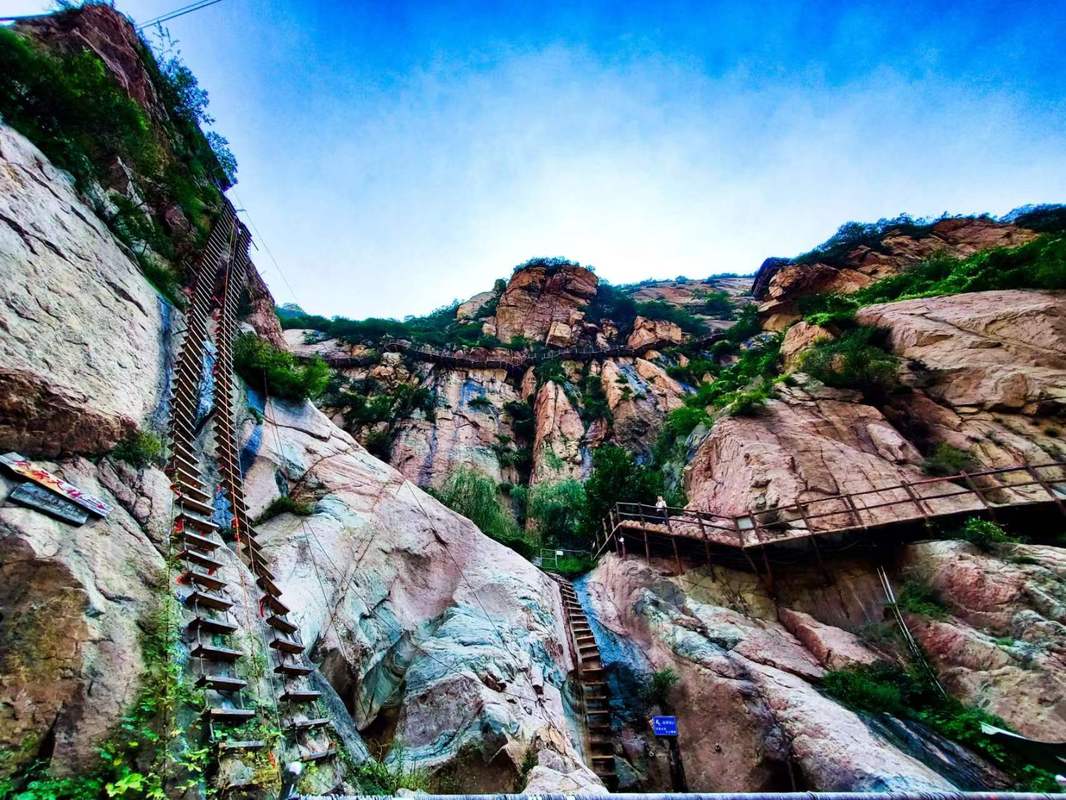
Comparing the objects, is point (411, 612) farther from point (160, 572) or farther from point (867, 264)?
point (867, 264)

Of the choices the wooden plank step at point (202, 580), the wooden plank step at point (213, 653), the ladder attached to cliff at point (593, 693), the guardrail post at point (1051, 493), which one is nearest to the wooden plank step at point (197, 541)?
the wooden plank step at point (202, 580)

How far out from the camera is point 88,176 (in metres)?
9.12

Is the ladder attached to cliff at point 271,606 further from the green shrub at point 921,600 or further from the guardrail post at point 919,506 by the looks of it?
the guardrail post at point 919,506

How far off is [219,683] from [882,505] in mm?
15145

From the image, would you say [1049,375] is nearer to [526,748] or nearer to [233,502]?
[526,748]

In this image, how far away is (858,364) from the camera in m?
19.4

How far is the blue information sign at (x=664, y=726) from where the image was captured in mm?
10055

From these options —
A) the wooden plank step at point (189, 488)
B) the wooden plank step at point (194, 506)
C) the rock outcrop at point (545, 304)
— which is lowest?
the wooden plank step at point (194, 506)

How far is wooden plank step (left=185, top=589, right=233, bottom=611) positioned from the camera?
545cm

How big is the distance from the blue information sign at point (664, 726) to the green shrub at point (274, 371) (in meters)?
12.0

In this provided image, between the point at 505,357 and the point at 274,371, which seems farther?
the point at 505,357

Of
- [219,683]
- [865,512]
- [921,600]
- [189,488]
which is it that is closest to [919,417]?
[865,512]

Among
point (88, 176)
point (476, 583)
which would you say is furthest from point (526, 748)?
point (88, 176)

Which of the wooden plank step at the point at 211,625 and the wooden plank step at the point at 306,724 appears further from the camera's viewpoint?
the wooden plank step at the point at 306,724
